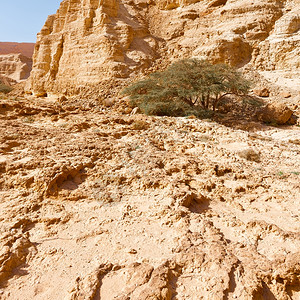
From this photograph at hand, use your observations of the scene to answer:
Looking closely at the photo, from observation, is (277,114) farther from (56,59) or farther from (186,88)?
(56,59)

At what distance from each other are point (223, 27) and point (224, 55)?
113 inches

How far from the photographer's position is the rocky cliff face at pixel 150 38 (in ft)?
48.0

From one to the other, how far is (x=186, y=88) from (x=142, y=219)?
8.55 meters

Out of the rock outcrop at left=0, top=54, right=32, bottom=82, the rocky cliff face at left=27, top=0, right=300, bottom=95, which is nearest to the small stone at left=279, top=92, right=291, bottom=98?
the rocky cliff face at left=27, top=0, right=300, bottom=95

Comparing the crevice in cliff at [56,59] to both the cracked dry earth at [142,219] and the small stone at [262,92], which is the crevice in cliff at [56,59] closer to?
the cracked dry earth at [142,219]

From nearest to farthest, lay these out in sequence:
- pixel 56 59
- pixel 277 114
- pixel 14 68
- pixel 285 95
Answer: pixel 277 114
pixel 285 95
pixel 56 59
pixel 14 68

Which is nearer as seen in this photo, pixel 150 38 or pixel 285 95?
pixel 285 95

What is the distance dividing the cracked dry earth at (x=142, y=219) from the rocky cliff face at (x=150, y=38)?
1162 centimetres

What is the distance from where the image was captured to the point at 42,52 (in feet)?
63.1

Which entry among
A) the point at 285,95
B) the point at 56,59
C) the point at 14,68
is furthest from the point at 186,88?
the point at 14,68

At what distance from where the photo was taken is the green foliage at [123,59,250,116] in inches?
377

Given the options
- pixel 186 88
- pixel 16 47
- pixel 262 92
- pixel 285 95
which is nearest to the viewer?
pixel 186 88

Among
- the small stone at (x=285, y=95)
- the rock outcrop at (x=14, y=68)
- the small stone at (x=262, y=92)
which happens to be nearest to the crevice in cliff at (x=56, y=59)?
the small stone at (x=262, y=92)

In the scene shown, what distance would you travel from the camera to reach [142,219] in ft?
9.86
